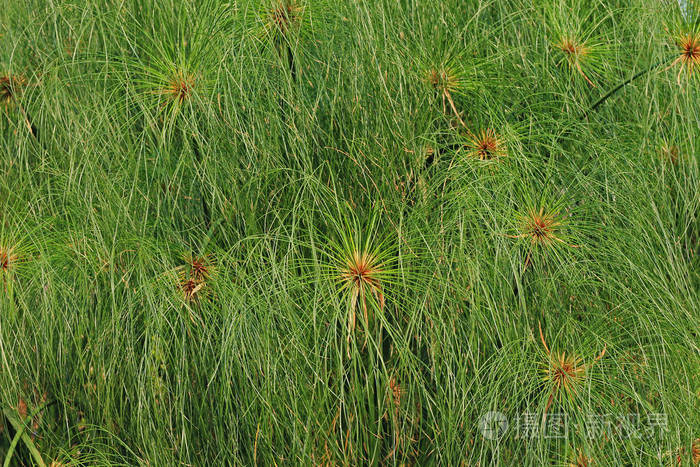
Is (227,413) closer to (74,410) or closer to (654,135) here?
(74,410)

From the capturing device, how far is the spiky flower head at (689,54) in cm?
195

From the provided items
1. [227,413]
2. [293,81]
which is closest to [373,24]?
[293,81]

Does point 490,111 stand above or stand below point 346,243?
above

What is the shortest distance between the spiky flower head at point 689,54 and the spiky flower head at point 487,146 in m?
0.47

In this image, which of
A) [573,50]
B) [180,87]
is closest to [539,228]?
[573,50]

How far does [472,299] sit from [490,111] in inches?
18.8

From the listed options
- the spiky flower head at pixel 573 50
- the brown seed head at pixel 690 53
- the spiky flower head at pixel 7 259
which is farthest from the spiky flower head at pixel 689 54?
the spiky flower head at pixel 7 259

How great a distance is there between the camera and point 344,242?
157cm

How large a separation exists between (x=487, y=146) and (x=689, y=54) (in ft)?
1.81

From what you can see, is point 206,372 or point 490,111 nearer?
point 206,372

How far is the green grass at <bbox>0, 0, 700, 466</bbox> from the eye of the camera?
1593mm

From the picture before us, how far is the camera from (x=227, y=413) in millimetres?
1595

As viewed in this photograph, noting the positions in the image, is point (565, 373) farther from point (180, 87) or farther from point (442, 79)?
point (180, 87)

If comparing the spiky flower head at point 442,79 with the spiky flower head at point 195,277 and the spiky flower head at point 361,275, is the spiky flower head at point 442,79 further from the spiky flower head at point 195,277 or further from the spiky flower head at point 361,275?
the spiky flower head at point 195,277
